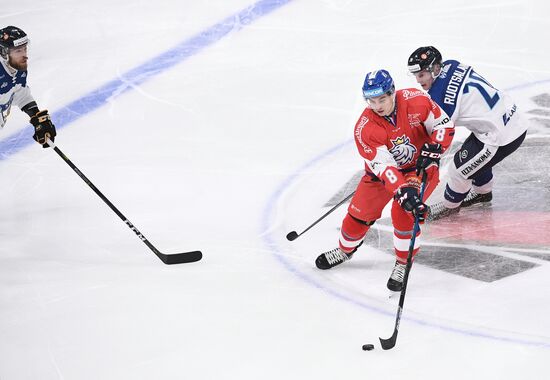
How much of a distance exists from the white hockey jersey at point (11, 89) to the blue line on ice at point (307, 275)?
1.43 m

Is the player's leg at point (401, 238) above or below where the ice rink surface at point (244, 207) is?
above

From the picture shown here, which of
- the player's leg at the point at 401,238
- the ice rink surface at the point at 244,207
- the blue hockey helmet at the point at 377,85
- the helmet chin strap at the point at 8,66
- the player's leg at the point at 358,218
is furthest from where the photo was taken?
the helmet chin strap at the point at 8,66

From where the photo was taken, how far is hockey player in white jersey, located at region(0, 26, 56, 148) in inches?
169

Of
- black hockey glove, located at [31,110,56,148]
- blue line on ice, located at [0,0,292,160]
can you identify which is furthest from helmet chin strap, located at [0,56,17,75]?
blue line on ice, located at [0,0,292,160]

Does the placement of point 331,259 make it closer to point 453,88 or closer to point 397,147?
point 397,147

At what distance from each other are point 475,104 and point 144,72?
10.0 ft

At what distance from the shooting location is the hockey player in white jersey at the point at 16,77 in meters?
4.30

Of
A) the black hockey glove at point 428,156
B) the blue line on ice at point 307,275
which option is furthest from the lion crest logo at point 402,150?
the blue line on ice at point 307,275

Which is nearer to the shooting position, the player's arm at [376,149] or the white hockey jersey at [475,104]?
the player's arm at [376,149]

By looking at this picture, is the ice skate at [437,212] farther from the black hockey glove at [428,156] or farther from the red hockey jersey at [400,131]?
the black hockey glove at [428,156]

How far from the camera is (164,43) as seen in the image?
6961mm

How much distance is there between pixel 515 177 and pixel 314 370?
204cm

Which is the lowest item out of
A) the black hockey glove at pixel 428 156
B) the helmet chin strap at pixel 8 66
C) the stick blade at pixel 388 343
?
the stick blade at pixel 388 343

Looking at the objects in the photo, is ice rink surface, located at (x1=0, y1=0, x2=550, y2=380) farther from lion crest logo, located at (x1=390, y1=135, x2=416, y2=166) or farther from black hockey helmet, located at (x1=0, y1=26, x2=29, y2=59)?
black hockey helmet, located at (x1=0, y1=26, x2=29, y2=59)
